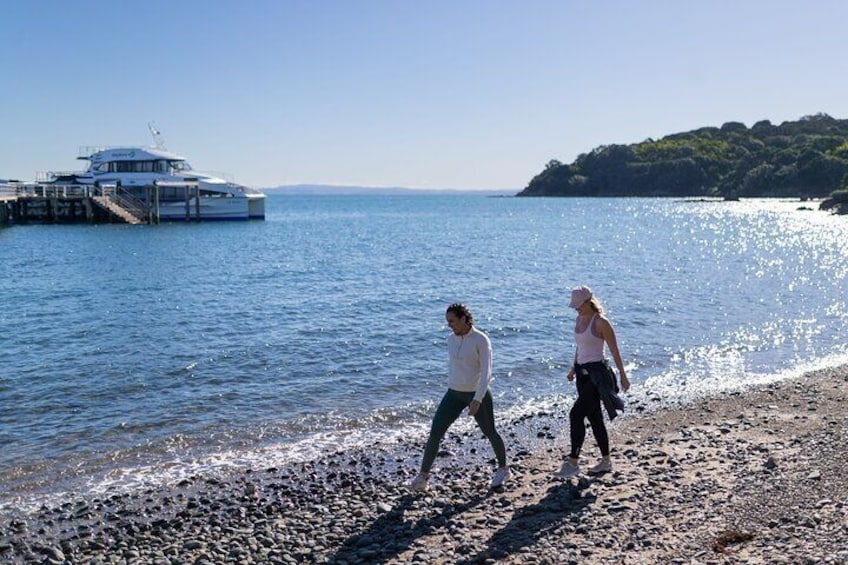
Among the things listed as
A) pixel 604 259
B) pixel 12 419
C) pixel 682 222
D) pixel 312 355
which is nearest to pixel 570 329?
pixel 312 355

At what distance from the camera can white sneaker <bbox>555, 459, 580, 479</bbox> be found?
30.1 ft

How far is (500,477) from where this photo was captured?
902cm

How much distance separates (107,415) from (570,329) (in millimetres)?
12584

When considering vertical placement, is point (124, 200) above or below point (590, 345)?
above

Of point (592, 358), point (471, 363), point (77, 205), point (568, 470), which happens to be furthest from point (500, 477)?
point (77, 205)

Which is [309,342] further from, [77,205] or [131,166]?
[131,166]

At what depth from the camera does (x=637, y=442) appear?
436 inches

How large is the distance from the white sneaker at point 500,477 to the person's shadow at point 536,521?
0.54 m

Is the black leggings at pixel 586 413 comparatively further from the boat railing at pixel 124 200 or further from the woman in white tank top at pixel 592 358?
the boat railing at pixel 124 200

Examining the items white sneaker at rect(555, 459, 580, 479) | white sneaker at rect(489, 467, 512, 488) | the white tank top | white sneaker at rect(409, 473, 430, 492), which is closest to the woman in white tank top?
the white tank top

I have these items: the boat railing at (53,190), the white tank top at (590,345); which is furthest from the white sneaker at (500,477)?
the boat railing at (53,190)

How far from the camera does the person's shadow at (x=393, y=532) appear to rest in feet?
23.8

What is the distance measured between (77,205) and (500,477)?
71432 millimetres

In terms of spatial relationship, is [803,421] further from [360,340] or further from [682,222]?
[682,222]
